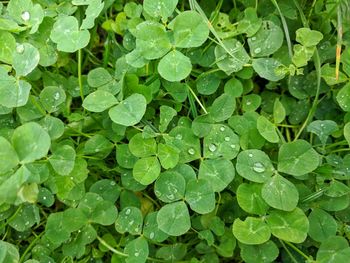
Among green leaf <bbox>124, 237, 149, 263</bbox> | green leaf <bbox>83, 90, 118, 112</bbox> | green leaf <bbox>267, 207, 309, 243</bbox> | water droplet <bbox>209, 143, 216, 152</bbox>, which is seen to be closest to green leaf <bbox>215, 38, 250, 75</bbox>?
water droplet <bbox>209, 143, 216, 152</bbox>

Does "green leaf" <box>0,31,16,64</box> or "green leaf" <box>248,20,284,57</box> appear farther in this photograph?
"green leaf" <box>248,20,284,57</box>

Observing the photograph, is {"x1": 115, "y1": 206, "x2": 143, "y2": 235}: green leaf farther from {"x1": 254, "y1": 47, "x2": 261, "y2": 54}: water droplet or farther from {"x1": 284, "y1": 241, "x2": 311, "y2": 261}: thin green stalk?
{"x1": 254, "y1": 47, "x2": 261, "y2": 54}: water droplet

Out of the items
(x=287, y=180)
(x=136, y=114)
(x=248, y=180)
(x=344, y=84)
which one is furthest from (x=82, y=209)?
(x=344, y=84)

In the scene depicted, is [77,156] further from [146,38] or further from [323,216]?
[323,216]

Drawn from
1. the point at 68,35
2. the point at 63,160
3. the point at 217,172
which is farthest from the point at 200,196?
the point at 68,35

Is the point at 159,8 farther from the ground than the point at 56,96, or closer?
farther from the ground

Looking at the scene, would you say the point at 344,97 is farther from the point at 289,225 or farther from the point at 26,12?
the point at 26,12
